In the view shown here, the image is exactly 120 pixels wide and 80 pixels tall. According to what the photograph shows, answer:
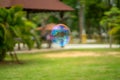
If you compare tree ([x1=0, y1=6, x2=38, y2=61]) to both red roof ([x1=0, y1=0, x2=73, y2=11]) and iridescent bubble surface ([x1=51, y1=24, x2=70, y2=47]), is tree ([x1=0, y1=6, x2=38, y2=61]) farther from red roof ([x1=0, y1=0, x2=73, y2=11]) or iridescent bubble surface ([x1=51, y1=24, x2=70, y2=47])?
iridescent bubble surface ([x1=51, y1=24, x2=70, y2=47])

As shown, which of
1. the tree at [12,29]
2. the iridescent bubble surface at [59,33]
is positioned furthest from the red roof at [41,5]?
the tree at [12,29]

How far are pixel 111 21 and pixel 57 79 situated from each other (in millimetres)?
17132

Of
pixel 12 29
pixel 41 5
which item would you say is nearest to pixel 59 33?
pixel 41 5

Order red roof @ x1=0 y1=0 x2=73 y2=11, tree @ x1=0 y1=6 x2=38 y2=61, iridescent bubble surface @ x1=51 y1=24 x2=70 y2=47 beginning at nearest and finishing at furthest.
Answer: tree @ x1=0 y1=6 x2=38 y2=61 → red roof @ x1=0 y1=0 x2=73 y2=11 → iridescent bubble surface @ x1=51 y1=24 x2=70 y2=47

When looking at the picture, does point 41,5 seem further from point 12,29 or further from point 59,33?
point 12,29

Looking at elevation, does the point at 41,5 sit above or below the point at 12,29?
above

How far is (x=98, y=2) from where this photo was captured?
1863 inches

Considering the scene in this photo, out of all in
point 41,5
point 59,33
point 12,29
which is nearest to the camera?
→ point 12,29

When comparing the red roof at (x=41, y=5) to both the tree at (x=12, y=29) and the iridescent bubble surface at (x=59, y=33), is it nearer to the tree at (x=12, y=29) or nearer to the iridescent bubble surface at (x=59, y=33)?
the iridescent bubble surface at (x=59, y=33)

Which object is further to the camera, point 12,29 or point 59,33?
point 59,33

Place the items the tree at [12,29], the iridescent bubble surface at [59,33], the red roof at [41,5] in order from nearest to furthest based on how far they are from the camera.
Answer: the tree at [12,29] < the red roof at [41,5] < the iridescent bubble surface at [59,33]

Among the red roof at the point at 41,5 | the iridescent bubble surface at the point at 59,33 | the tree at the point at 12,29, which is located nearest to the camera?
the tree at the point at 12,29

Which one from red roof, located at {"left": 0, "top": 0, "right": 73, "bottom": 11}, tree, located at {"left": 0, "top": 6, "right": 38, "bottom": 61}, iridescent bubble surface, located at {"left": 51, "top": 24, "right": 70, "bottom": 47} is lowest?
iridescent bubble surface, located at {"left": 51, "top": 24, "right": 70, "bottom": 47}

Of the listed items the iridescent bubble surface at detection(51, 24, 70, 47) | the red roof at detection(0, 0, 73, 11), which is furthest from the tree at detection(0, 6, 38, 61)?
the iridescent bubble surface at detection(51, 24, 70, 47)
